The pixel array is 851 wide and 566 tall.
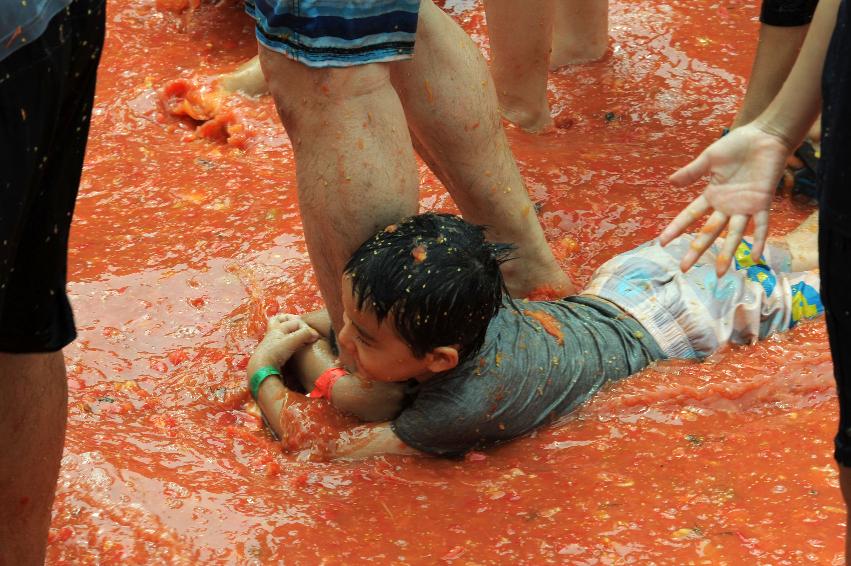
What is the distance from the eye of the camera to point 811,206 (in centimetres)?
294

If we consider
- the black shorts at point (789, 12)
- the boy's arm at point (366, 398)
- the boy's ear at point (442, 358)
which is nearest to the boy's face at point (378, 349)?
the boy's ear at point (442, 358)

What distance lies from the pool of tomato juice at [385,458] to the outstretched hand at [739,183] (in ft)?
2.05

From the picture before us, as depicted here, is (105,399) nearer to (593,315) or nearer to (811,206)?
(593,315)

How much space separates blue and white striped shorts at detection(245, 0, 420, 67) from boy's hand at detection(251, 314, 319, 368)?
0.73m

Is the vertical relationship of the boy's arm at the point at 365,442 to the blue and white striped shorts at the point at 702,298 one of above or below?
below

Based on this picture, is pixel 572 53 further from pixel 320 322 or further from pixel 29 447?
pixel 29 447

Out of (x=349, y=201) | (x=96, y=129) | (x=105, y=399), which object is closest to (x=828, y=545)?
(x=349, y=201)

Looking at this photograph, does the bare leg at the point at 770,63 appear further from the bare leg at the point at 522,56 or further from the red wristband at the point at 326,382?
the red wristband at the point at 326,382

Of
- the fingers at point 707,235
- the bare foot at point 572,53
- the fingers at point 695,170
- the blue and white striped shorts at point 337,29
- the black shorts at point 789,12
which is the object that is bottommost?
the bare foot at point 572,53

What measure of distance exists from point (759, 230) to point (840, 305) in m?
0.26

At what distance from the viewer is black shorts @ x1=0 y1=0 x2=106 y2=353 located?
4.01ft

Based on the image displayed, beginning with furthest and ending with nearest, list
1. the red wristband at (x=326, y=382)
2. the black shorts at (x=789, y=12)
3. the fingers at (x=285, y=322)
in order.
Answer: the black shorts at (x=789, y=12), the fingers at (x=285, y=322), the red wristband at (x=326, y=382)

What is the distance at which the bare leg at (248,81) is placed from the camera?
364 centimetres

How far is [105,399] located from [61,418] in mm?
709
